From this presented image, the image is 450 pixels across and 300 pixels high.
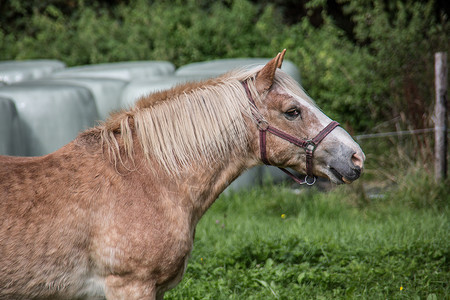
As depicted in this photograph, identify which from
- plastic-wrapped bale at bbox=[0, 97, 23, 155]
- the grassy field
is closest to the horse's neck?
the grassy field

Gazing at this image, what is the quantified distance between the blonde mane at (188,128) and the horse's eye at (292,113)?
13 cm

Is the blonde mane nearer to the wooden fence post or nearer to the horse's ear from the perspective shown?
the horse's ear

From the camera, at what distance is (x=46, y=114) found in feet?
19.1

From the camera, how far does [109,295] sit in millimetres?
2557

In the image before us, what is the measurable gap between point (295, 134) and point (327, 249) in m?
1.94

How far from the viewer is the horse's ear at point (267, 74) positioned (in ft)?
8.75

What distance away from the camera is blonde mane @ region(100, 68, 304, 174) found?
Answer: 8.84 feet

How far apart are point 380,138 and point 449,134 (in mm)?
944

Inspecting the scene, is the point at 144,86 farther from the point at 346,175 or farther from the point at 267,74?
the point at 346,175

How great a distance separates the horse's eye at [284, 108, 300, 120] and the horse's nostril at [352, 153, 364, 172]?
39 centimetres

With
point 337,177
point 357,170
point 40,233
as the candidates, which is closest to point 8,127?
point 40,233

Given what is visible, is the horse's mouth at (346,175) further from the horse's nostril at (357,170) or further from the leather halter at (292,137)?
the leather halter at (292,137)

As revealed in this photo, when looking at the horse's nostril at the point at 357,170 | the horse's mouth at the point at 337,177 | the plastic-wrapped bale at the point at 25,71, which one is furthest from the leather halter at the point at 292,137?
the plastic-wrapped bale at the point at 25,71

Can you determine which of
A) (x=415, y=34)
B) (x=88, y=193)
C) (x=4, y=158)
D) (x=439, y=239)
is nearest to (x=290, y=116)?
(x=88, y=193)
